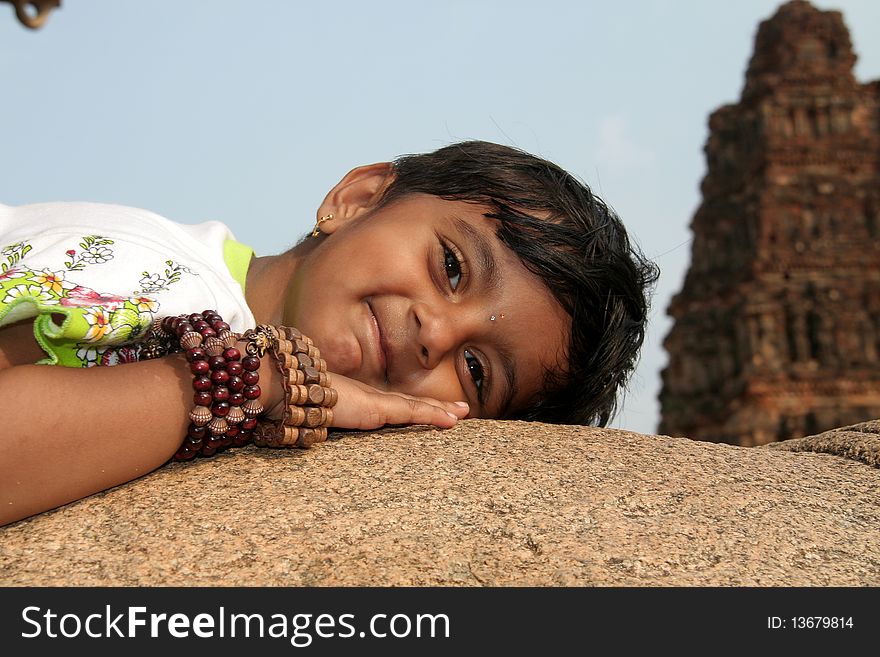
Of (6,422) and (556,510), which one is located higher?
(6,422)

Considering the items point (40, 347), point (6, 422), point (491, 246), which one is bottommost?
point (6, 422)

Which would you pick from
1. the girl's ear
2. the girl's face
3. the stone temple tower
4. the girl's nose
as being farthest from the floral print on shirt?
the stone temple tower

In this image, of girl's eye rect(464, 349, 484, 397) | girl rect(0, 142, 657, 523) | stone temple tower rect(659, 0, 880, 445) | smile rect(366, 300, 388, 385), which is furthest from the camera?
stone temple tower rect(659, 0, 880, 445)

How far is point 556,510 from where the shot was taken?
2322 mm

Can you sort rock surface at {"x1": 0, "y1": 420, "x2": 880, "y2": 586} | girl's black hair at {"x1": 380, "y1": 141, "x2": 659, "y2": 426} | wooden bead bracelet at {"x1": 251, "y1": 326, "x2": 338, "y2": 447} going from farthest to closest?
girl's black hair at {"x1": 380, "y1": 141, "x2": 659, "y2": 426}
wooden bead bracelet at {"x1": 251, "y1": 326, "x2": 338, "y2": 447}
rock surface at {"x1": 0, "y1": 420, "x2": 880, "y2": 586}

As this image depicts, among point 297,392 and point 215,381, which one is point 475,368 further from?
point 215,381

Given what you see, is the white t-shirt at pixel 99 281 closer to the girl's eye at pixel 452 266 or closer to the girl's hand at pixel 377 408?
the girl's hand at pixel 377 408

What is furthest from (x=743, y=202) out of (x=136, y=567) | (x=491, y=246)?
(x=136, y=567)

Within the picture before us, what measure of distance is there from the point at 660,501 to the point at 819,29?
20977 mm

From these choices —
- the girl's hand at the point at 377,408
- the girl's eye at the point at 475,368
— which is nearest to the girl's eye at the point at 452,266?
the girl's eye at the point at 475,368

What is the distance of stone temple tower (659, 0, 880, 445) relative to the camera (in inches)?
714

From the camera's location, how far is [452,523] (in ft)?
7.34

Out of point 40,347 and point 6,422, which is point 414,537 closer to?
point 6,422

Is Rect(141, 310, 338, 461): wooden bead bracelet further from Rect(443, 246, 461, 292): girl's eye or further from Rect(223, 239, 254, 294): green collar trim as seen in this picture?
Rect(223, 239, 254, 294): green collar trim
